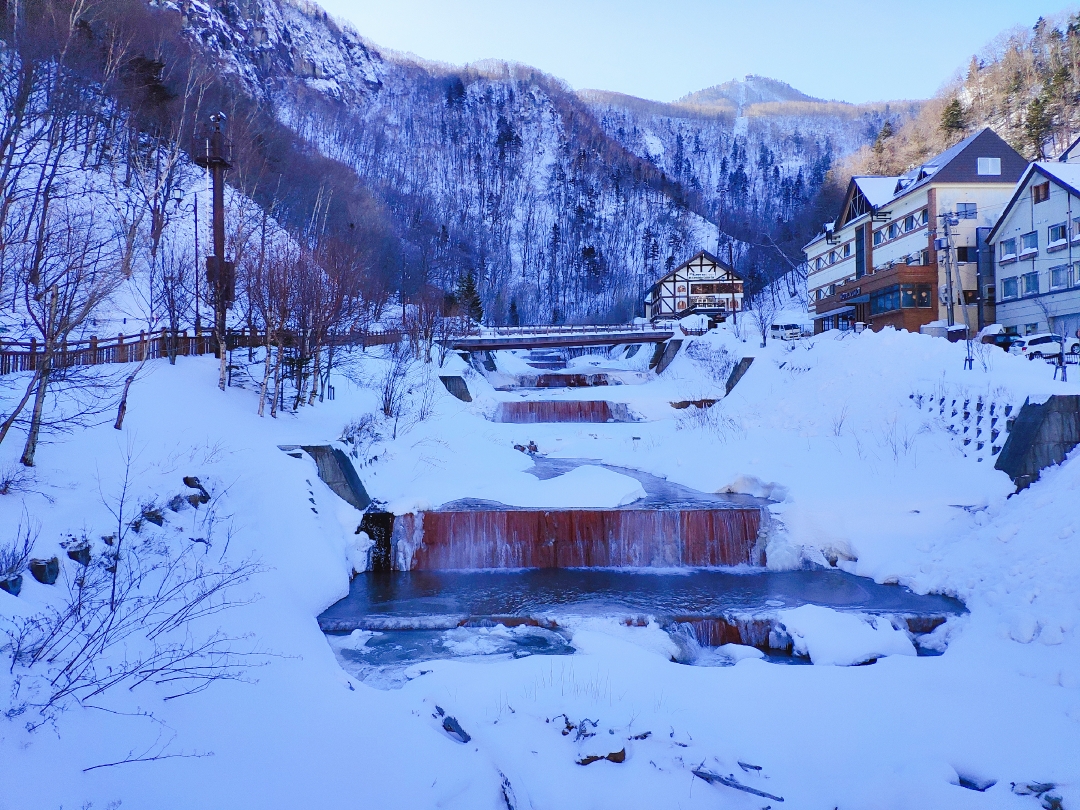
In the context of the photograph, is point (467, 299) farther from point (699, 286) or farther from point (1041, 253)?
point (1041, 253)

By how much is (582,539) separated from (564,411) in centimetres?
1844

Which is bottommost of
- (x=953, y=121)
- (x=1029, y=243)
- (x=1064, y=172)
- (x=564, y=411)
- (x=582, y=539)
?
(x=582, y=539)

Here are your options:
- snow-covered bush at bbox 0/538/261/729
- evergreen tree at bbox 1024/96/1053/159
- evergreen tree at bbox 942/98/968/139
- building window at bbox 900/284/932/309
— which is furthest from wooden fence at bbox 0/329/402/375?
evergreen tree at bbox 942/98/968/139

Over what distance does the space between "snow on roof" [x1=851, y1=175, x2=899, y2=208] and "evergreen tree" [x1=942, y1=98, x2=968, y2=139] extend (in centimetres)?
2406

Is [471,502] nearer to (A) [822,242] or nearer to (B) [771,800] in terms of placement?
(B) [771,800]

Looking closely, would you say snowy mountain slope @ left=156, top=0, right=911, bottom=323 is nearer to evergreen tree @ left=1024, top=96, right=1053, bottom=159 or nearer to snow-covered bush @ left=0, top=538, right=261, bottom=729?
evergreen tree @ left=1024, top=96, right=1053, bottom=159

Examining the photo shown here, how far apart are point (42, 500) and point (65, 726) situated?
444 cm

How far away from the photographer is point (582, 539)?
1284cm

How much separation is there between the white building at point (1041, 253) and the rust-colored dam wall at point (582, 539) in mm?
30788

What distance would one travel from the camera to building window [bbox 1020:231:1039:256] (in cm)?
3538

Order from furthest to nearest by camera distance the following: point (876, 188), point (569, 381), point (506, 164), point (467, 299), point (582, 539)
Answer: point (506, 164) → point (467, 299) → point (876, 188) → point (569, 381) → point (582, 539)

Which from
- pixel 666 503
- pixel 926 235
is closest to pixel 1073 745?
pixel 666 503

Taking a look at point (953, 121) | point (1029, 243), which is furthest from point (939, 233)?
point (953, 121)

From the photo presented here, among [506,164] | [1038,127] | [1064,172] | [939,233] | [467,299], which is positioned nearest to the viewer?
[1064,172]
